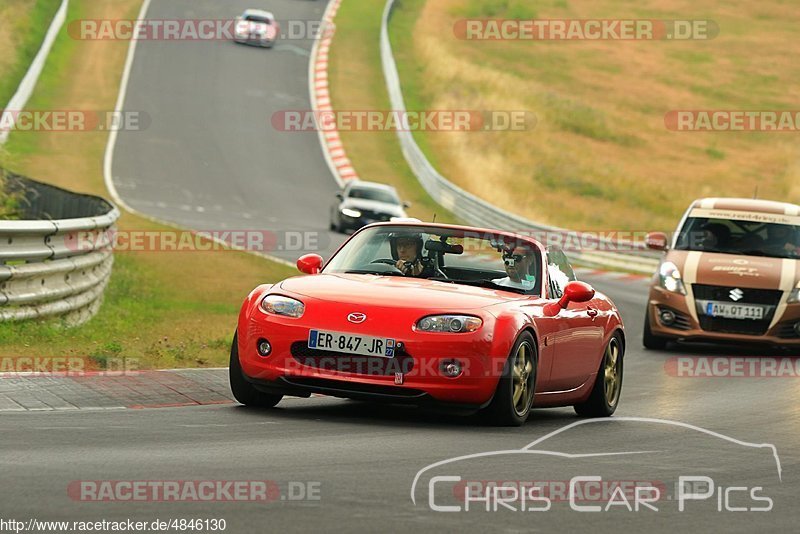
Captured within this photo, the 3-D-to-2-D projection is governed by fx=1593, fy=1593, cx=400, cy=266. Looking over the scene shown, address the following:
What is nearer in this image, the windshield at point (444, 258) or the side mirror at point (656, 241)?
the windshield at point (444, 258)

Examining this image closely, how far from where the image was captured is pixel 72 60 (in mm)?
53656

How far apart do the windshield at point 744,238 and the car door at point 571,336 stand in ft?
23.0

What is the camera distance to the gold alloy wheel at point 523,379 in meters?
10.0

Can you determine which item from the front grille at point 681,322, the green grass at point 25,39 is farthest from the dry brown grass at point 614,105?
the front grille at point 681,322

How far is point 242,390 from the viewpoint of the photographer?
10227 mm

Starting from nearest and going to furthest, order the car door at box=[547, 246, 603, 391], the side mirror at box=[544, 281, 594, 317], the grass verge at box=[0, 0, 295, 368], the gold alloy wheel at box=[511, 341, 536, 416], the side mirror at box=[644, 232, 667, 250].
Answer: the gold alloy wheel at box=[511, 341, 536, 416], the side mirror at box=[544, 281, 594, 317], the car door at box=[547, 246, 603, 391], the grass verge at box=[0, 0, 295, 368], the side mirror at box=[644, 232, 667, 250]

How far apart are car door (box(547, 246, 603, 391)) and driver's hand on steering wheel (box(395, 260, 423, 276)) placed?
94cm

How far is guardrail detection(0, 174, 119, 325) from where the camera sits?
13.1 meters

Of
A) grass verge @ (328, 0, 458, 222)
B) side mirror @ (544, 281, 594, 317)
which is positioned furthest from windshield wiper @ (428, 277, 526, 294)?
grass verge @ (328, 0, 458, 222)

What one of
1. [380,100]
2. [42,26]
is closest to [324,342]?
[380,100]

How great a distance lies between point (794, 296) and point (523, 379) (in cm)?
828

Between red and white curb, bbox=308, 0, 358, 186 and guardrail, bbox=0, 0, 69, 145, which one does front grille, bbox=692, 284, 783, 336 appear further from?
red and white curb, bbox=308, 0, 358, 186

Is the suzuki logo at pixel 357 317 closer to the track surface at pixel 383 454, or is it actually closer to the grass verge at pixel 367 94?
the track surface at pixel 383 454

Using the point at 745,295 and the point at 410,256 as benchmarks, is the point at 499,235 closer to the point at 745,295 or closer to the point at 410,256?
the point at 410,256
